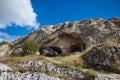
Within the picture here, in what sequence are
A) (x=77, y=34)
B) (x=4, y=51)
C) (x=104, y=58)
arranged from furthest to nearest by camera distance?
(x=4, y=51)
(x=77, y=34)
(x=104, y=58)

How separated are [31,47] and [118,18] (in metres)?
17.7

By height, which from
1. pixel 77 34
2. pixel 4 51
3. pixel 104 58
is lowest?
pixel 104 58

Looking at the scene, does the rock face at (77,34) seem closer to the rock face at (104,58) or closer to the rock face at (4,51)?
the rock face at (4,51)

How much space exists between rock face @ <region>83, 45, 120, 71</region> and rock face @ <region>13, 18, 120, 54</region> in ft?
43.3

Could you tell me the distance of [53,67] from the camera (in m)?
20.2

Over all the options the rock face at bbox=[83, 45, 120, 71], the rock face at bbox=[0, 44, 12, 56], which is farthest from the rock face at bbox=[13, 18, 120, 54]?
the rock face at bbox=[83, 45, 120, 71]

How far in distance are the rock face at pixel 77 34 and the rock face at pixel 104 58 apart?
43.3 feet

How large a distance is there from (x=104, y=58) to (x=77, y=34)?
22.5 m

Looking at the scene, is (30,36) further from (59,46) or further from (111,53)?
(111,53)

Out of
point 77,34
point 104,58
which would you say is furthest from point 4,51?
point 104,58

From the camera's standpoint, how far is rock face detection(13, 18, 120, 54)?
39375mm

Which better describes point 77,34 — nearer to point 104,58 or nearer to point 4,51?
point 4,51

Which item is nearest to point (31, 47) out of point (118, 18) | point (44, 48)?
point (44, 48)

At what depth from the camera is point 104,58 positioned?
21703 millimetres
